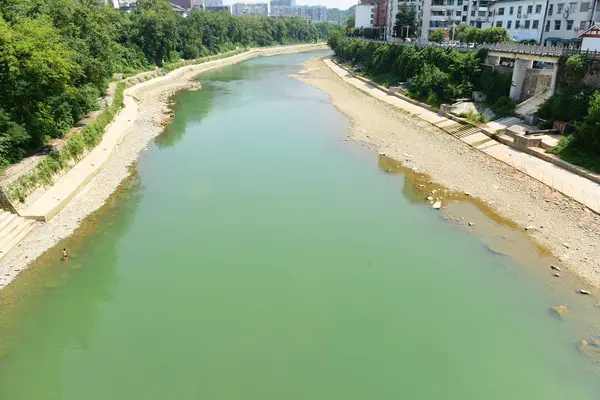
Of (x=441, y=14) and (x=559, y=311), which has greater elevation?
(x=441, y=14)

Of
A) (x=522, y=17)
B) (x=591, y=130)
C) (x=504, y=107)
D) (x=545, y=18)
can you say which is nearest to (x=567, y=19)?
(x=545, y=18)

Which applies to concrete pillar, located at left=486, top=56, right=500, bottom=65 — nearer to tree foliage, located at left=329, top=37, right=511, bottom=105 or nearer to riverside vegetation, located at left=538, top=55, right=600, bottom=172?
tree foliage, located at left=329, top=37, right=511, bottom=105

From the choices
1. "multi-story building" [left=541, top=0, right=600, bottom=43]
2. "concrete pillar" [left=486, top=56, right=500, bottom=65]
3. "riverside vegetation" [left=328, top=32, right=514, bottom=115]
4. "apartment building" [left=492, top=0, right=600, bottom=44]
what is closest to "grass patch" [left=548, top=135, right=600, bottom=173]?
"riverside vegetation" [left=328, top=32, right=514, bottom=115]

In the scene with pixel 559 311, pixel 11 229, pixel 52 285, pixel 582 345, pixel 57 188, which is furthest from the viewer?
pixel 57 188

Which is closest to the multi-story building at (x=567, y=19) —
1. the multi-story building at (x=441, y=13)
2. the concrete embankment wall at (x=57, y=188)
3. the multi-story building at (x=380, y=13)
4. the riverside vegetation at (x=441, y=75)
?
the riverside vegetation at (x=441, y=75)

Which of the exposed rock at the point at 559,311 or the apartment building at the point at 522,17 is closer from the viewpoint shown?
the exposed rock at the point at 559,311

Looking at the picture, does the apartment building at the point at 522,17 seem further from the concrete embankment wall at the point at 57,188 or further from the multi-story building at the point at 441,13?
the concrete embankment wall at the point at 57,188

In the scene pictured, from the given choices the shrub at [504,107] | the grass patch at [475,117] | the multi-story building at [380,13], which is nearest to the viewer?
the shrub at [504,107]

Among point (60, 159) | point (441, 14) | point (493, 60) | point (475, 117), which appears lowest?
point (60, 159)

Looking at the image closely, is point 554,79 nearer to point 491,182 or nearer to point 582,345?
point 491,182
